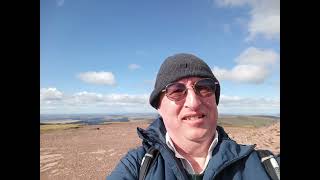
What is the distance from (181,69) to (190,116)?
0.30 metres

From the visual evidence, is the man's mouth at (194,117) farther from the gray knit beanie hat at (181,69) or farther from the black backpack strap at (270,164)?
the black backpack strap at (270,164)

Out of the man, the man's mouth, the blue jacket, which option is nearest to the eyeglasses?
the man

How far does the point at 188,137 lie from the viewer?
211 cm

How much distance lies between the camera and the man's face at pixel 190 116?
6.61 ft

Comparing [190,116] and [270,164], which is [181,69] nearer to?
[190,116]

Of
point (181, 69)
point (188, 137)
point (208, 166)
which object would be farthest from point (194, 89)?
point (208, 166)

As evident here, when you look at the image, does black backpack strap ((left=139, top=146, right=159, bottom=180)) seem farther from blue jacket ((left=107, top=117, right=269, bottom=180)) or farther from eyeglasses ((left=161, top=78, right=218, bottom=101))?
eyeglasses ((left=161, top=78, right=218, bottom=101))

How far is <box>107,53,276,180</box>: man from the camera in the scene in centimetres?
190

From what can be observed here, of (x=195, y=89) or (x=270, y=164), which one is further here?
(x=195, y=89)
